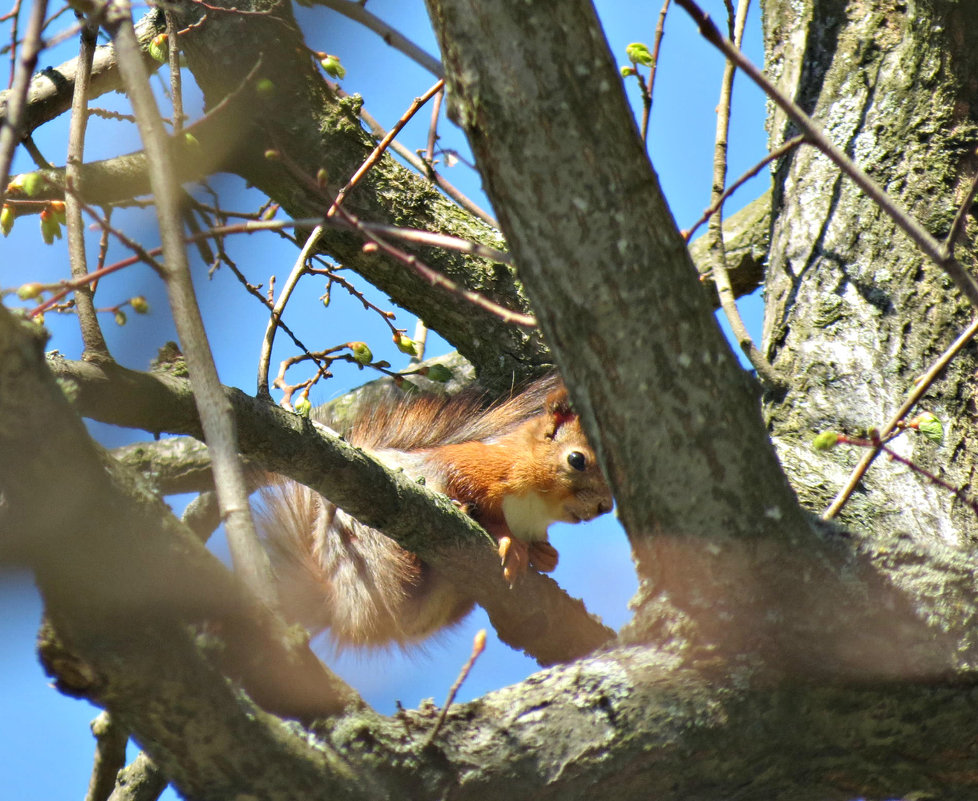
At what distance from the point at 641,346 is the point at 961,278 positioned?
347 mm

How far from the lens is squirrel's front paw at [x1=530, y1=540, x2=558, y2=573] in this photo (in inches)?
102

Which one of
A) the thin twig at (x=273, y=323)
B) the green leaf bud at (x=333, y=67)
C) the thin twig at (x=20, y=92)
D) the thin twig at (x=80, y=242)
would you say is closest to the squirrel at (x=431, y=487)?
the thin twig at (x=273, y=323)

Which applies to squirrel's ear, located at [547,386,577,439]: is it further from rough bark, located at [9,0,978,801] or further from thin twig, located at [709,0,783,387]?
rough bark, located at [9,0,978,801]

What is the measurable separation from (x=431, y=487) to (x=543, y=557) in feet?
1.14

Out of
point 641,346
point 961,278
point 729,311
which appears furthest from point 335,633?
point 961,278

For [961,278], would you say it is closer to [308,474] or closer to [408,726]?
[408,726]

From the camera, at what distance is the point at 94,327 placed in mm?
1459

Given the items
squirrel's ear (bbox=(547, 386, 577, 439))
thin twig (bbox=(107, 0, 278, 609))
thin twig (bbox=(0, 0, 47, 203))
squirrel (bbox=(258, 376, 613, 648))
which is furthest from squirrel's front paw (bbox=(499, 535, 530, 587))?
thin twig (bbox=(0, 0, 47, 203))

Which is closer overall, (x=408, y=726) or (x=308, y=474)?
(x=408, y=726)

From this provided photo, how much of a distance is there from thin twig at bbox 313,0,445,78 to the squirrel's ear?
4.70 ft

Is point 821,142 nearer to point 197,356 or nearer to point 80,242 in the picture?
point 197,356

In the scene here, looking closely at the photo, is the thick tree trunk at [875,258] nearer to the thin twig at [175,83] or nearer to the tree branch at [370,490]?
the tree branch at [370,490]

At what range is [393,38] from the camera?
47.8 inches

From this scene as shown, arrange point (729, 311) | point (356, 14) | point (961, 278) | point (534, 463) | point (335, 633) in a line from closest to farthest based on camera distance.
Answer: point (961, 278), point (356, 14), point (729, 311), point (534, 463), point (335, 633)
